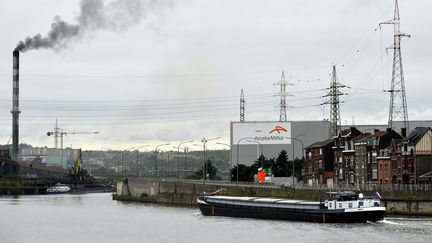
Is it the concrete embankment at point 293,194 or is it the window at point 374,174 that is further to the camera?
the window at point 374,174

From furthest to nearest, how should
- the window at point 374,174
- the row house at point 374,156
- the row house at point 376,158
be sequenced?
the window at point 374,174, the row house at point 374,156, the row house at point 376,158

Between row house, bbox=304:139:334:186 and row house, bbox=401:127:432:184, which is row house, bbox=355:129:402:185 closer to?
row house, bbox=401:127:432:184

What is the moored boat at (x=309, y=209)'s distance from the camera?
116938 millimetres

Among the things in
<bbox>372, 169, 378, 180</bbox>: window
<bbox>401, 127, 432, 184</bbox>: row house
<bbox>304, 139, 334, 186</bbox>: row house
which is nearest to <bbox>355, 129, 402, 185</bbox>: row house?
<bbox>372, 169, 378, 180</bbox>: window

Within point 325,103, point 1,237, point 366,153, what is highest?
point 325,103

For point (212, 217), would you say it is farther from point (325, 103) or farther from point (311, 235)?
point (325, 103)

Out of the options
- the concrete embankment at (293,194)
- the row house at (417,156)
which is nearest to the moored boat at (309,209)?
the concrete embankment at (293,194)

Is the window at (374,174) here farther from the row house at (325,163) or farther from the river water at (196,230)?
the river water at (196,230)

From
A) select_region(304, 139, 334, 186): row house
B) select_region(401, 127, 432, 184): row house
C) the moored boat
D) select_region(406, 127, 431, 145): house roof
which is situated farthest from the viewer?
select_region(304, 139, 334, 186): row house

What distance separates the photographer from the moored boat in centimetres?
11694

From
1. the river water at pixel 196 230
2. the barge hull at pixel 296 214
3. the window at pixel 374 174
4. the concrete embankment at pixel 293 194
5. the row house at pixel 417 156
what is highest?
the row house at pixel 417 156

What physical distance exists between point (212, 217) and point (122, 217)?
16111mm

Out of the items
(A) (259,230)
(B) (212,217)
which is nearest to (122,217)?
(B) (212,217)

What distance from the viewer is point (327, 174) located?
192m
